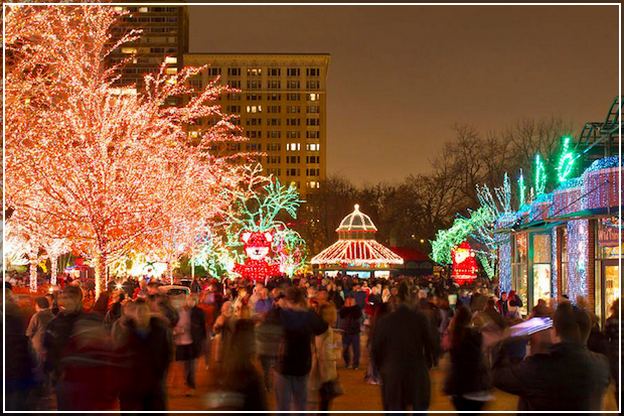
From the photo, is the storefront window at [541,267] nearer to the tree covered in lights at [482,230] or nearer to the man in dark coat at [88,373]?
the man in dark coat at [88,373]

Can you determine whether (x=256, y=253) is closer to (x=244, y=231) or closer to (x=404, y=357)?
(x=244, y=231)

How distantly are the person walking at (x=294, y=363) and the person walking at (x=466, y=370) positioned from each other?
5.12ft

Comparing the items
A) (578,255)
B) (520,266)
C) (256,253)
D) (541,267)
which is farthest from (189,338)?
(520,266)

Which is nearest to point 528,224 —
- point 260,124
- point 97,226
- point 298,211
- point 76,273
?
point 97,226

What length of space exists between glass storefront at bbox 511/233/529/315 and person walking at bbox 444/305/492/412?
22613 millimetres

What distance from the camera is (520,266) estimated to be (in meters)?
33.9

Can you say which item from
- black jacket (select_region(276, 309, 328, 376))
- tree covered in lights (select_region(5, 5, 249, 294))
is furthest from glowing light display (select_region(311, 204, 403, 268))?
black jacket (select_region(276, 309, 328, 376))

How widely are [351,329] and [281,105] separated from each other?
517 ft

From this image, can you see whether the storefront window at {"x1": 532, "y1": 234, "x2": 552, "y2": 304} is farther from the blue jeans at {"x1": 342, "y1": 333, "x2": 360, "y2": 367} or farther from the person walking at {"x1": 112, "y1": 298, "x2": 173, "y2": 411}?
the person walking at {"x1": 112, "y1": 298, "x2": 173, "y2": 411}

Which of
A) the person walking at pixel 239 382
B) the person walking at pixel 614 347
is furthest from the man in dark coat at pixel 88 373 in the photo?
the person walking at pixel 614 347

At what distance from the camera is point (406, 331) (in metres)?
9.05

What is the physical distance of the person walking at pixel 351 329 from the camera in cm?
1964

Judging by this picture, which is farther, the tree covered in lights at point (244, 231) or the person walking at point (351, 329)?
the tree covered in lights at point (244, 231)

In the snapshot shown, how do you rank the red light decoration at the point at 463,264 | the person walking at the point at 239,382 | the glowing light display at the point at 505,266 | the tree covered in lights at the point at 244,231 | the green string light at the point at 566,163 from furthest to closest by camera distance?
1. the tree covered in lights at the point at 244,231
2. the red light decoration at the point at 463,264
3. the glowing light display at the point at 505,266
4. the green string light at the point at 566,163
5. the person walking at the point at 239,382
